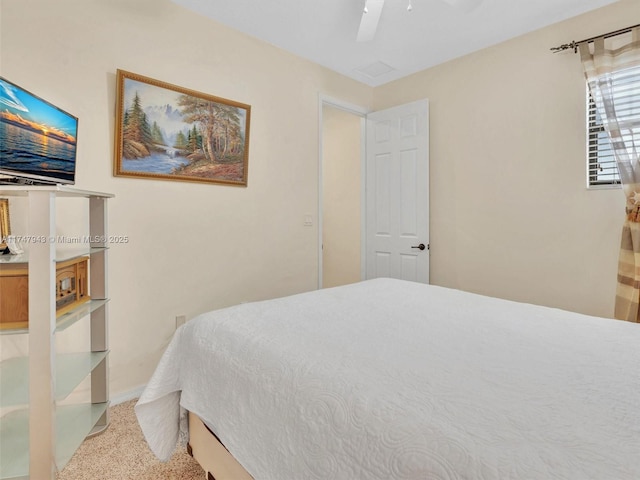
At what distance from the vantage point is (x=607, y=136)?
2373 mm

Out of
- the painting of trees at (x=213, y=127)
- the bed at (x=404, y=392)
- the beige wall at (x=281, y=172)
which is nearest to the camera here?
the bed at (x=404, y=392)

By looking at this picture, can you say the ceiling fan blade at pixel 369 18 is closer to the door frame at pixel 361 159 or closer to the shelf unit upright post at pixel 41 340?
the door frame at pixel 361 159

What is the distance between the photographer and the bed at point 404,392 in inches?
28.4

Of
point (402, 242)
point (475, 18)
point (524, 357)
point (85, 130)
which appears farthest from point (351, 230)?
point (524, 357)

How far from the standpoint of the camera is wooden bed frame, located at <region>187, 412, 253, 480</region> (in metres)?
1.26

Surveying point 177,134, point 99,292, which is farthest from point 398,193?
point 99,292

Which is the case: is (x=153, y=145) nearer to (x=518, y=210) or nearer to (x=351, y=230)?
(x=351, y=230)

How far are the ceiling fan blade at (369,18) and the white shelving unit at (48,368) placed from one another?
178 centimetres

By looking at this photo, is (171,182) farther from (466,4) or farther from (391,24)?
(466,4)

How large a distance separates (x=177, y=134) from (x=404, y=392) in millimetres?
2298

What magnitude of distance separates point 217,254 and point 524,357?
218 centimetres

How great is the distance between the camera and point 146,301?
238 centimetres

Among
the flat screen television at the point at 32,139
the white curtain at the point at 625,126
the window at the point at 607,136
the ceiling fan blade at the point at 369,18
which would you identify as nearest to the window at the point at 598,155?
the window at the point at 607,136

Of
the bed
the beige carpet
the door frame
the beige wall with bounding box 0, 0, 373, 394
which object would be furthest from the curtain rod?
the beige carpet
